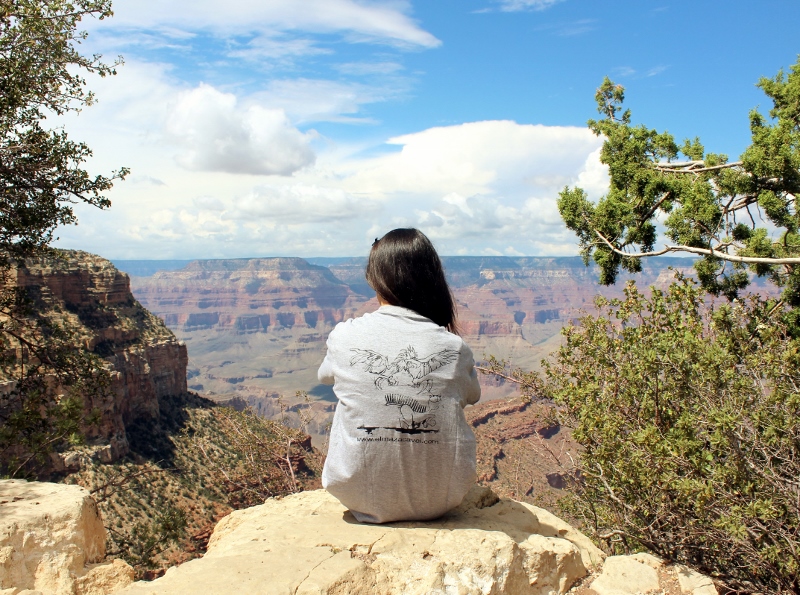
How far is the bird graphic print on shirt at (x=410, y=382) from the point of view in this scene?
3.36 meters

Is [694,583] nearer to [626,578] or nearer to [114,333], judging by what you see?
[626,578]

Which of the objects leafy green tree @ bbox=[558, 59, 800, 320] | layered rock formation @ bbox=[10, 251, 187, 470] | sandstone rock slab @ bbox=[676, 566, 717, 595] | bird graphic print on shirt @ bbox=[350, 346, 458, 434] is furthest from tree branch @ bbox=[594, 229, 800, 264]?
layered rock formation @ bbox=[10, 251, 187, 470]

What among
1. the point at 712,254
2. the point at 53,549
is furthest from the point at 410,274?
the point at 712,254

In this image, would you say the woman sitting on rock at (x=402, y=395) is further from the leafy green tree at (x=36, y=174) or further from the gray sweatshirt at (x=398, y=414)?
the leafy green tree at (x=36, y=174)

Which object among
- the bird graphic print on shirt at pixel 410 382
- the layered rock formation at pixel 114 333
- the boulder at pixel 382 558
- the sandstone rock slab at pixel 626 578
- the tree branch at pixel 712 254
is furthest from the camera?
the layered rock formation at pixel 114 333

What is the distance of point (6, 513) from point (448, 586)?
2.82m

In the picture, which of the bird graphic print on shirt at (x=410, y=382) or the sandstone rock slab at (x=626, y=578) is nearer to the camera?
the bird graphic print on shirt at (x=410, y=382)

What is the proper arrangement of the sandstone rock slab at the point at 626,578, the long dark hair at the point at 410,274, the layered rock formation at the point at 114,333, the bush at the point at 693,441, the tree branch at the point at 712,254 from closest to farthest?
1. the long dark hair at the point at 410,274
2. the sandstone rock slab at the point at 626,578
3. the bush at the point at 693,441
4. the tree branch at the point at 712,254
5. the layered rock formation at the point at 114,333

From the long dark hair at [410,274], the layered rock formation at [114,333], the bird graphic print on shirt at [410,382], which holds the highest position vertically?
the long dark hair at [410,274]

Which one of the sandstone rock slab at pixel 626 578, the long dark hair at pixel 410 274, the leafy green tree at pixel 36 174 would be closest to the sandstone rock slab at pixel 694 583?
the sandstone rock slab at pixel 626 578

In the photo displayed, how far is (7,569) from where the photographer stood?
3.42 metres

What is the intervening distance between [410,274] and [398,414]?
856 millimetres

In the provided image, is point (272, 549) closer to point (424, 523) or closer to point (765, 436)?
point (424, 523)

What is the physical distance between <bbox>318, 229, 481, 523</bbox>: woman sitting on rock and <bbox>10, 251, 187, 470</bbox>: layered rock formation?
1271 inches
